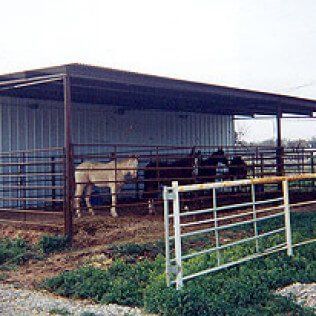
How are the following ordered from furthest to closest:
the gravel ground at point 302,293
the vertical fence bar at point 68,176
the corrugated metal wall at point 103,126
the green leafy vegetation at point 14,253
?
the corrugated metal wall at point 103,126
the vertical fence bar at point 68,176
the green leafy vegetation at point 14,253
the gravel ground at point 302,293

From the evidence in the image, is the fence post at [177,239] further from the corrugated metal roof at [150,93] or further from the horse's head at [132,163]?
the horse's head at [132,163]

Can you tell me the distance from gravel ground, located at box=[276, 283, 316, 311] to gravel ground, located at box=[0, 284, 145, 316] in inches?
73.0

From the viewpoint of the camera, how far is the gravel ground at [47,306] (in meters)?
6.86

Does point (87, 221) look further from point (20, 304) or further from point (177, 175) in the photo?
point (20, 304)

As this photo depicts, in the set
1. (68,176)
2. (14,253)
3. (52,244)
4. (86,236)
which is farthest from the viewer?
(86,236)

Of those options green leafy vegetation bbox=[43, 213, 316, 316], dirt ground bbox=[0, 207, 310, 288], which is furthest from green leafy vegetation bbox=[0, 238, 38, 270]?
green leafy vegetation bbox=[43, 213, 316, 316]

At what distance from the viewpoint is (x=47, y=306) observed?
726cm

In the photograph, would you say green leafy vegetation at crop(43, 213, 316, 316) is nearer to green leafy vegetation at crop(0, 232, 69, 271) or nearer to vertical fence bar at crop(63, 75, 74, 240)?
green leafy vegetation at crop(0, 232, 69, 271)

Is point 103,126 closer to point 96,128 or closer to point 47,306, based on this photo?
point 96,128

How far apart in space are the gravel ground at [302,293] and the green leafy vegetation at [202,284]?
180 mm

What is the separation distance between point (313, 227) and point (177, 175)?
4.82 metres

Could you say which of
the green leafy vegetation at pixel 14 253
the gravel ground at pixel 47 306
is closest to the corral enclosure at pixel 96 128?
the green leafy vegetation at pixel 14 253

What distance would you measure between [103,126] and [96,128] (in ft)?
1.21

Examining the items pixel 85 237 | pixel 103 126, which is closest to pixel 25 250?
pixel 85 237
